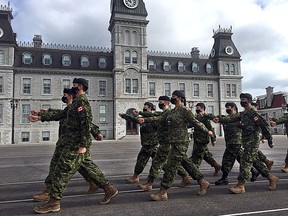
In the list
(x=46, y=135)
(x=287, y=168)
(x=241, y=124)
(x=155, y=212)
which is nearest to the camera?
(x=155, y=212)

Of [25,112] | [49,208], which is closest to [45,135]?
[25,112]

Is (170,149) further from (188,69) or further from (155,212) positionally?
(188,69)

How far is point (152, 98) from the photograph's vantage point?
41.0 m

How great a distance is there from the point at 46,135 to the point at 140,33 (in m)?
19.1

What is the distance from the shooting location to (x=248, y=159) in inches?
240

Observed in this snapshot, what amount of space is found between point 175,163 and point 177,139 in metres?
0.51

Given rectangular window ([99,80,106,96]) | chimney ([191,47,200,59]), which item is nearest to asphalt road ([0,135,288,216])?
rectangular window ([99,80,106,96])

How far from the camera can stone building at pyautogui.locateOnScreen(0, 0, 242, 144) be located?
116 feet

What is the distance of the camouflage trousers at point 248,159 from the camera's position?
6031 millimetres

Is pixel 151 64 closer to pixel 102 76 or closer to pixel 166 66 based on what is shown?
pixel 166 66

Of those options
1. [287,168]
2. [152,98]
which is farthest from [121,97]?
[287,168]

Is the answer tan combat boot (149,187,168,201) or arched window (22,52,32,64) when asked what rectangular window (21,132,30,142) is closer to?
arched window (22,52,32,64)

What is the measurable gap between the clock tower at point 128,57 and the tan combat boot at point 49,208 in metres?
32.5

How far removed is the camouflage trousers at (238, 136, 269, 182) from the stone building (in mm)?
Answer: 31478
